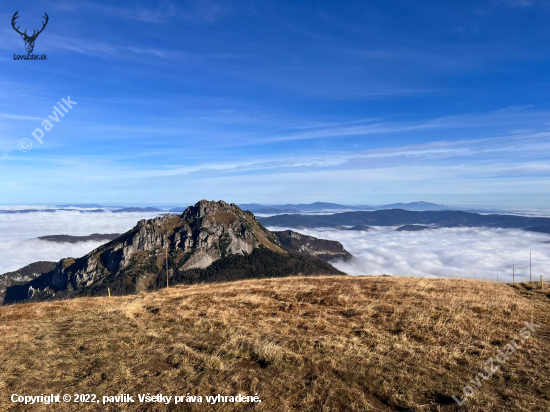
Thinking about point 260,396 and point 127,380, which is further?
point 127,380

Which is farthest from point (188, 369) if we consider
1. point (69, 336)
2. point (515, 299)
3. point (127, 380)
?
point (515, 299)

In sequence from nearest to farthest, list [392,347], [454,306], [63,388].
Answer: [63,388]
[392,347]
[454,306]

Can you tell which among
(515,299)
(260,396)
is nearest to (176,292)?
(260,396)

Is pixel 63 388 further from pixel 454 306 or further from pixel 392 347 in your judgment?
pixel 454 306

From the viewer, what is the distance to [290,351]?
1147cm

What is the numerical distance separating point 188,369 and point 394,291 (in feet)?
48.9

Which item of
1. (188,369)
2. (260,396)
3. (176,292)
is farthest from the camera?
(176,292)

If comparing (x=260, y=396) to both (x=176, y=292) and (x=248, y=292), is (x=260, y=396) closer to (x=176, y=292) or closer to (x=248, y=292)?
(x=248, y=292)

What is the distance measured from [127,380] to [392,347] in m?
9.64

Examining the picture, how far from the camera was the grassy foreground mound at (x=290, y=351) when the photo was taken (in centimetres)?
882

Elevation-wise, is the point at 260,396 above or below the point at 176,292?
above

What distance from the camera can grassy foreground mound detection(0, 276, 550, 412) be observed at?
28.9 ft

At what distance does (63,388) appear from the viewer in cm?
927

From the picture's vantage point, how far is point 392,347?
39.9 ft
